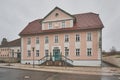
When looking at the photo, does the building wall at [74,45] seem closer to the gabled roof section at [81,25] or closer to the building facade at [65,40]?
the building facade at [65,40]

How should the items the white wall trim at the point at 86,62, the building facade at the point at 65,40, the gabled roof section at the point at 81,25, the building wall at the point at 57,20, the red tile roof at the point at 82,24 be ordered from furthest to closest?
the building wall at the point at 57,20, the red tile roof at the point at 82,24, the gabled roof section at the point at 81,25, the building facade at the point at 65,40, the white wall trim at the point at 86,62

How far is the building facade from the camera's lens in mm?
25641

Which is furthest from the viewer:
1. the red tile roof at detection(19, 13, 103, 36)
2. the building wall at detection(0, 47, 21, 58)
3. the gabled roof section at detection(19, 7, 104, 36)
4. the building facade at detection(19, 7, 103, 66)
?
the building wall at detection(0, 47, 21, 58)

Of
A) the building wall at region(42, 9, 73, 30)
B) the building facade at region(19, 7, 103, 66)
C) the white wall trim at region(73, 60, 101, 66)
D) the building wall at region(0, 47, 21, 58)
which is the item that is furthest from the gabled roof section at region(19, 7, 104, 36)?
the building wall at region(0, 47, 21, 58)

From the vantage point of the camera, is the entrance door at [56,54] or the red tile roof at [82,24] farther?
the entrance door at [56,54]

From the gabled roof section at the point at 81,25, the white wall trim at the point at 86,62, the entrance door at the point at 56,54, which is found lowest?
the white wall trim at the point at 86,62

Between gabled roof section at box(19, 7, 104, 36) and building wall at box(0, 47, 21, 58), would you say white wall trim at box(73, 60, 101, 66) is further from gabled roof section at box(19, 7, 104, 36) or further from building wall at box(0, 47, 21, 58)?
building wall at box(0, 47, 21, 58)

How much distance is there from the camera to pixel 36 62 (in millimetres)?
29891

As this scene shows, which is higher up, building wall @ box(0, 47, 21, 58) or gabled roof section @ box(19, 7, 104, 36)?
gabled roof section @ box(19, 7, 104, 36)

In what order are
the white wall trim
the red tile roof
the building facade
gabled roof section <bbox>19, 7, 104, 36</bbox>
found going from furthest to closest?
the red tile roof
gabled roof section <bbox>19, 7, 104, 36</bbox>
the building facade
the white wall trim

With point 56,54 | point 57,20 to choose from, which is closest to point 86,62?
point 56,54

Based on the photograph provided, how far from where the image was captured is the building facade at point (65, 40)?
2564 centimetres

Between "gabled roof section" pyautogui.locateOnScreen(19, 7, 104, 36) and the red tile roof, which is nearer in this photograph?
"gabled roof section" pyautogui.locateOnScreen(19, 7, 104, 36)

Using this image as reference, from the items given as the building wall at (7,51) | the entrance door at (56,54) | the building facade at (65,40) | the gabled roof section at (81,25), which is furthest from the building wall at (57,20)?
the building wall at (7,51)
